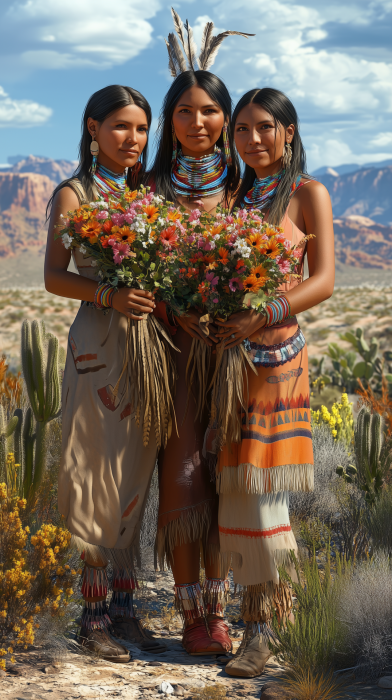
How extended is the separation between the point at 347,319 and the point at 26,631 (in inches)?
916

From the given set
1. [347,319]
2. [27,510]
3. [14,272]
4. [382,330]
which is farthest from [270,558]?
[14,272]

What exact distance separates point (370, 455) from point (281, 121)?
2497mm

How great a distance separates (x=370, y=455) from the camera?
4.68m

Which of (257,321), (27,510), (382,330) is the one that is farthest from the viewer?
(382,330)

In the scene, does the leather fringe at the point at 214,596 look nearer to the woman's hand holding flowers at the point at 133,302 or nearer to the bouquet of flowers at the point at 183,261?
the bouquet of flowers at the point at 183,261

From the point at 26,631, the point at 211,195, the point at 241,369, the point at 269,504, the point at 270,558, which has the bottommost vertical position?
the point at 26,631

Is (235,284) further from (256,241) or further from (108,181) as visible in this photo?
(108,181)

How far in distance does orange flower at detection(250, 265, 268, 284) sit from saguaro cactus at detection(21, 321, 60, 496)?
1.91m

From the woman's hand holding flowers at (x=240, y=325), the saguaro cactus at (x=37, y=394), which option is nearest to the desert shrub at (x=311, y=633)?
the woman's hand holding flowers at (x=240, y=325)

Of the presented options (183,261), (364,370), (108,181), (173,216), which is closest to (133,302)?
(183,261)

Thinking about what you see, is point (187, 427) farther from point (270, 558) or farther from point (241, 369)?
point (270, 558)

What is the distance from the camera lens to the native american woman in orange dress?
3.02 m

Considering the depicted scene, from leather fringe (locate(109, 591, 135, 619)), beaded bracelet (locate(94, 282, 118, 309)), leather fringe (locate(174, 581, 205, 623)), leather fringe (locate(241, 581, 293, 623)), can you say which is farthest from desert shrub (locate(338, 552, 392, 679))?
beaded bracelet (locate(94, 282, 118, 309))

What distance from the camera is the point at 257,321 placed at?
9.27 feet
